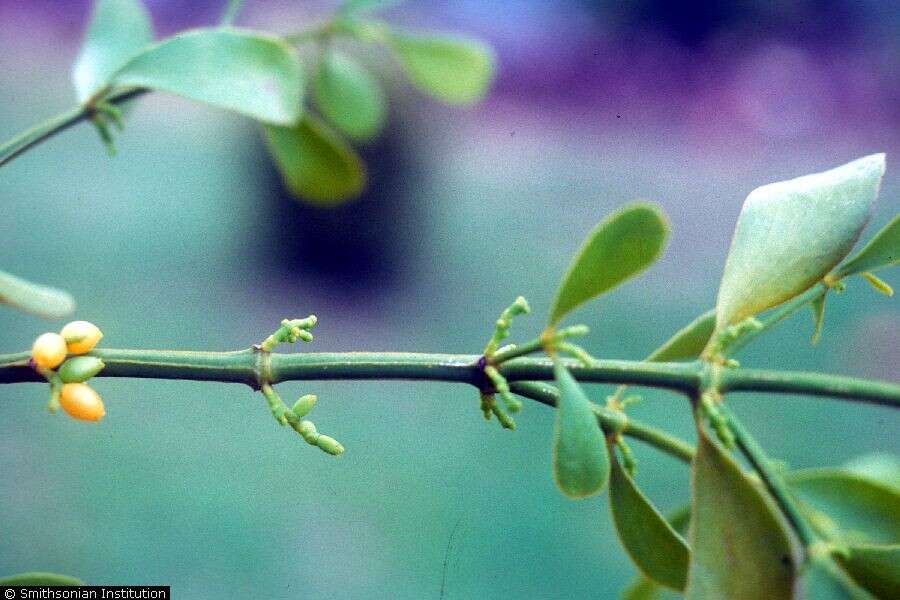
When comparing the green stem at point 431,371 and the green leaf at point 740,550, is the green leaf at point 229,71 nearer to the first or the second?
the green stem at point 431,371

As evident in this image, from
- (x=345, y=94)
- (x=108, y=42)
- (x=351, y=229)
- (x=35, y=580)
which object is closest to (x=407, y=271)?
(x=351, y=229)

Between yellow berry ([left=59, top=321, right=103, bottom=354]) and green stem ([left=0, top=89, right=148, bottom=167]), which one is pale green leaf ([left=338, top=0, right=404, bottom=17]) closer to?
green stem ([left=0, top=89, right=148, bottom=167])

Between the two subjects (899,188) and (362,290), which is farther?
(362,290)

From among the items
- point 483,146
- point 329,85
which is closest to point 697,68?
point 483,146

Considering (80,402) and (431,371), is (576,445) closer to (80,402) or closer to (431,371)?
(431,371)

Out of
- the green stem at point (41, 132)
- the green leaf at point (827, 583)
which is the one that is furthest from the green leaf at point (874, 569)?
the green stem at point (41, 132)

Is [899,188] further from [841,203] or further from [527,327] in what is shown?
[841,203]
